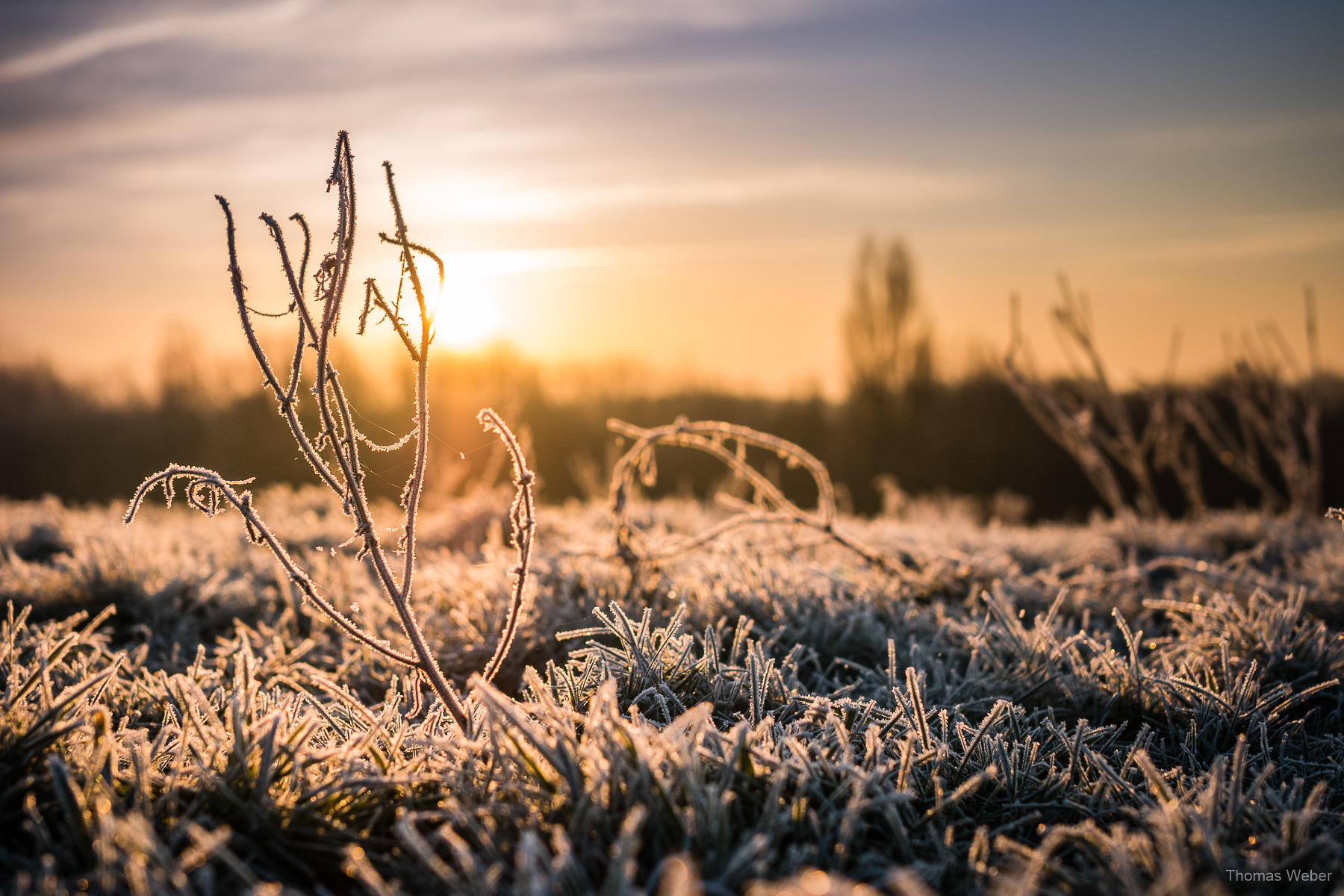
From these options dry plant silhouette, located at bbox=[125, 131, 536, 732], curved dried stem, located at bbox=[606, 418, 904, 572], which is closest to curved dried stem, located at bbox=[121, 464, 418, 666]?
dry plant silhouette, located at bbox=[125, 131, 536, 732]

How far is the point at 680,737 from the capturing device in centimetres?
140

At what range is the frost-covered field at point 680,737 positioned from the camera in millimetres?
1219

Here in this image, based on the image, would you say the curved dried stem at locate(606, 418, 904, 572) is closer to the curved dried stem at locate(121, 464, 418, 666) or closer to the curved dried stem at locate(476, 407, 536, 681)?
the curved dried stem at locate(476, 407, 536, 681)

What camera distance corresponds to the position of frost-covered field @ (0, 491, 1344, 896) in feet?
4.00

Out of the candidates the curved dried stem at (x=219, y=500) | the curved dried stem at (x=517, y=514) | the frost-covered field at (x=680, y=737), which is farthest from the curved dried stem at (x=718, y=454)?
the curved dried stem at (x=219, y=500)

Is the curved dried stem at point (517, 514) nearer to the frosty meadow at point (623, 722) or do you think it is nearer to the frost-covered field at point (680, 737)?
the frosty meadow at point (623, 722)

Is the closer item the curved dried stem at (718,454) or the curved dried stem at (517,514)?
the curved dried stem at (517,514)

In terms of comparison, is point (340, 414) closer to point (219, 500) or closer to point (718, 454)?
point (219, 500)

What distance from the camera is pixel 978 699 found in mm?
2162

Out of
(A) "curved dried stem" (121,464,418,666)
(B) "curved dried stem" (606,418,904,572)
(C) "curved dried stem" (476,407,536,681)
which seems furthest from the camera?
(B) "curved dried stem" (606,418,904,572)

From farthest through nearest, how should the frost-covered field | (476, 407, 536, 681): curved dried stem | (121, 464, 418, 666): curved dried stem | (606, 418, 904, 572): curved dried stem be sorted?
(606, 418, 904, 572): curved dried stem, (476, 407, 536, 681): curved dried stem, (121, 464, 418, 666): curved dried stem, the frost-covered field

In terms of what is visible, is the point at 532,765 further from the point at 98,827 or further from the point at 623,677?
the point at 98,827

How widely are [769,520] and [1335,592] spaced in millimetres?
2505

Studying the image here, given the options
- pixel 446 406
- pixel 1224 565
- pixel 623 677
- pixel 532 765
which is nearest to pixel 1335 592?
pixel 1224 565
